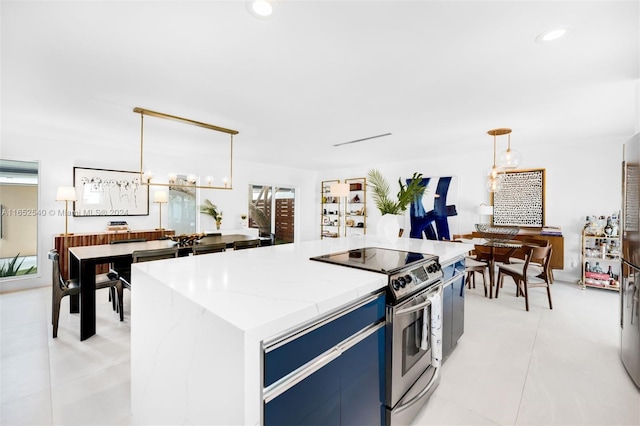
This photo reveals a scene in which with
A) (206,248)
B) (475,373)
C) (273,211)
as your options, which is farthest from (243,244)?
(273,211)

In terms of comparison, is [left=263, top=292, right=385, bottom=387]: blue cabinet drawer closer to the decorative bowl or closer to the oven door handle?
the oven door handle

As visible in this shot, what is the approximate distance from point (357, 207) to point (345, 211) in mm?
368

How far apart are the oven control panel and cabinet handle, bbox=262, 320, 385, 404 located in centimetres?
23

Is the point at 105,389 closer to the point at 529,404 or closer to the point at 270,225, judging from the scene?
the point at 529,404

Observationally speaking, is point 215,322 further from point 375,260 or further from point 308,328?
point 375,260

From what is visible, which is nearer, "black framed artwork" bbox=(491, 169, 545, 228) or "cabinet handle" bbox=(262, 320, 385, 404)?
"cabinet handle" bbox=(262, 320, 385, 404)

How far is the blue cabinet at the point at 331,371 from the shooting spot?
0.91 meters

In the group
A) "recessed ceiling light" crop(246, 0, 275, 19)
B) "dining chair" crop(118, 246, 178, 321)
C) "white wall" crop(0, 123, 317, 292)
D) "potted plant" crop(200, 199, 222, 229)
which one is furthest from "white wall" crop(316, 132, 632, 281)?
"white wall" crop(0, 123, 317, 292)

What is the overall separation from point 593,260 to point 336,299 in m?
5.56

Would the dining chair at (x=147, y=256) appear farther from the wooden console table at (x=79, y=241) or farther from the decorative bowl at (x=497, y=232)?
the decorative bowl at (x=497, y=232)

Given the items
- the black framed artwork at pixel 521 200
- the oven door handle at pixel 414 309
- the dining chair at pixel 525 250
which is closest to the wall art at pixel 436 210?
the black framed artwork at pixel 521 200

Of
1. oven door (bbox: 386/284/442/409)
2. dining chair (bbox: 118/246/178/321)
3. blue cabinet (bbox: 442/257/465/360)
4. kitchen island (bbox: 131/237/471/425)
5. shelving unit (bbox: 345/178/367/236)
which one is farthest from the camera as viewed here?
shelving unit (bbox: 345/178/367/236)

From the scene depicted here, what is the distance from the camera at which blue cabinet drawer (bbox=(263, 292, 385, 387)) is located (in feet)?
2.92

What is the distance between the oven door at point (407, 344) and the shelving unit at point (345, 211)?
5.62 meters
